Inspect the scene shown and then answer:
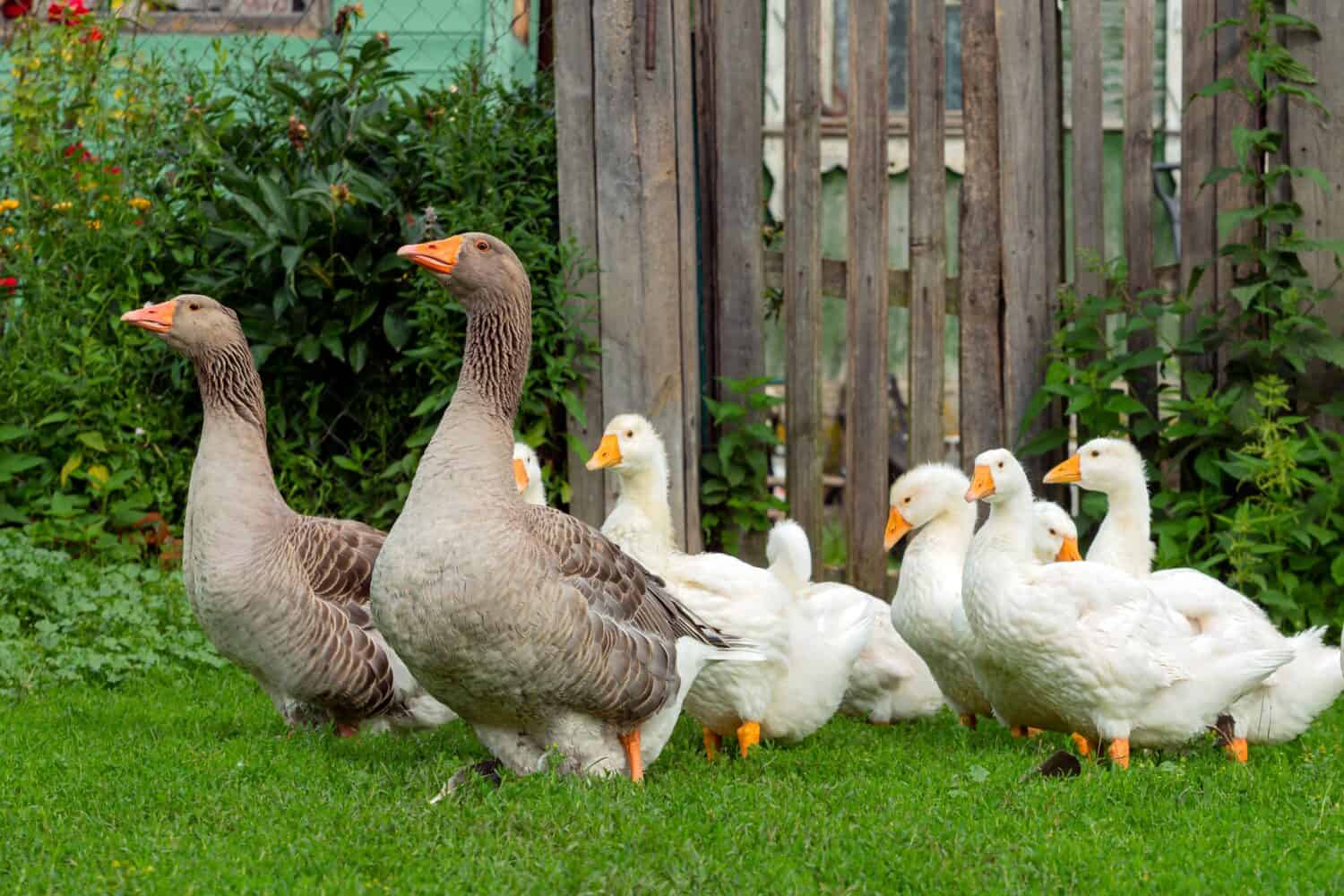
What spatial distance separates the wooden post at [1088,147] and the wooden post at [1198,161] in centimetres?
42

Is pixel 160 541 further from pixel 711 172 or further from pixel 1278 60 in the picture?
pixel 1278 60

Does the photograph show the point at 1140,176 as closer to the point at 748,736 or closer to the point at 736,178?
the point at 736,178

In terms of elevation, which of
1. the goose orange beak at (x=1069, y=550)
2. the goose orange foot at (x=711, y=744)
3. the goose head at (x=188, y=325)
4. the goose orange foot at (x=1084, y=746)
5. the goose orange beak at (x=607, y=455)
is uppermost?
the goose head at (x=188, y=325)

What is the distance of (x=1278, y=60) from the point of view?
7.46 meters

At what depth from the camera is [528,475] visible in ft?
23.7

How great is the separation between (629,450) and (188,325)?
189 cm

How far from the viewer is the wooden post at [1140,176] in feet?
25.3

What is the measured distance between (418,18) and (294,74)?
2453 millimetres

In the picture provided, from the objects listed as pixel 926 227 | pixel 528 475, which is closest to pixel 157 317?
pixel 528 475

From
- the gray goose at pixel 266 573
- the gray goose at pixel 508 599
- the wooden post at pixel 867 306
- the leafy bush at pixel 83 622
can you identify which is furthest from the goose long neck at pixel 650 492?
the leafy bush at pixel 83 622

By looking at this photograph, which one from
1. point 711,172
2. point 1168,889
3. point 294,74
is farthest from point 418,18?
point 1168,889

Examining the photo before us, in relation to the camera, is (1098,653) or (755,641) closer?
(1098,653)

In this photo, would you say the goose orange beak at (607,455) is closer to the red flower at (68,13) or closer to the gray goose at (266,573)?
the gray goose at (266,573)

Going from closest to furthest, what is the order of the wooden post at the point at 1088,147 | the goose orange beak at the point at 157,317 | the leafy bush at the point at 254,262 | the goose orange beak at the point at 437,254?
the goose orange beak at the point at 437,254, the goose orange beak at the point at 157,317, the wooden post at the point at 1088,147, the leafy bush at the point at 254,262
